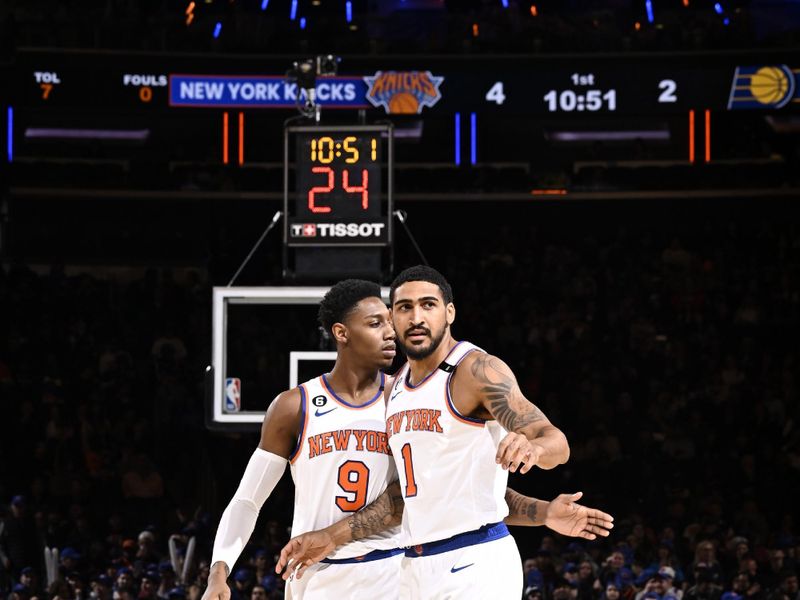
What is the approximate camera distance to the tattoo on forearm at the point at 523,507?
5242 mm

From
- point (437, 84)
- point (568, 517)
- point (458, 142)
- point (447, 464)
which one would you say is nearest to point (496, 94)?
point (437, 84)

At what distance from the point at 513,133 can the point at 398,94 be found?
6.04 meters

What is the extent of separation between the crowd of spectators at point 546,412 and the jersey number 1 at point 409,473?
552 cm

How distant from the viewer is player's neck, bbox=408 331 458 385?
16.6 ft

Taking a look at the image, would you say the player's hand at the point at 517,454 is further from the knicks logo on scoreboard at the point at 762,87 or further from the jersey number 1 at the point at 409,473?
the knicks logo on scoreboard at the point at 762,87

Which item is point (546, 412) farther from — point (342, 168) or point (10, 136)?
point (10, 136)

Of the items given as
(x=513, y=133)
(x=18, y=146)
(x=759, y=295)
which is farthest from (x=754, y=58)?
(x=18, y=146)

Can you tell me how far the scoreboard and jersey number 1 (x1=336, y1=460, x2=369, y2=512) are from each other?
1197 centimetres

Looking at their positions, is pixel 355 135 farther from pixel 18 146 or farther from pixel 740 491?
pixel 18 146

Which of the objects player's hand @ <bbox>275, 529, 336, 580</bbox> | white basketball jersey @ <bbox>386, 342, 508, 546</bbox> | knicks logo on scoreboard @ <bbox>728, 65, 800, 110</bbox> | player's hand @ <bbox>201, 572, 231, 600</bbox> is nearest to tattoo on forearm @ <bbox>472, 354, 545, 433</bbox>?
white basketball jersey @ <bbox>386, 342, 508, 546</bbox>

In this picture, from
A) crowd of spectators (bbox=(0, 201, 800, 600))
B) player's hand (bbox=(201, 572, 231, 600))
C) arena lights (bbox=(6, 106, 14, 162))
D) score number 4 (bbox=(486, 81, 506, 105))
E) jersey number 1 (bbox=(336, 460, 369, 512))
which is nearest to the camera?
player's hand (bbox=(201, 572, 231, 600))

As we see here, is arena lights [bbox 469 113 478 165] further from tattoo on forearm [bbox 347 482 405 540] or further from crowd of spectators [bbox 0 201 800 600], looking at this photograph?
tattoo on forearm [bbox 347 482 405 540]

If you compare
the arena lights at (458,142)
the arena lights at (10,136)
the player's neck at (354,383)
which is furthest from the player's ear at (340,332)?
the arena lights at (458,142)

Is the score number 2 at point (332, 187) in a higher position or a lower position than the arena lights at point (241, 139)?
lower
